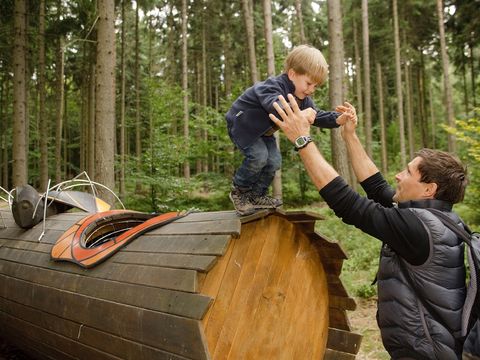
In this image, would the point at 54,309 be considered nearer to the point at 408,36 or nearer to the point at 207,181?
the point at 207,181

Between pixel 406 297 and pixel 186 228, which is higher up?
pixel 186 228

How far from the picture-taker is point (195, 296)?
2.41 meters

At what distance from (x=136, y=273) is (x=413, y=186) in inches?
76.1

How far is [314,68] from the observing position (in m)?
2.94

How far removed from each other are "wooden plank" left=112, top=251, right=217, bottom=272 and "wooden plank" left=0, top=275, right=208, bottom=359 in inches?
12.0

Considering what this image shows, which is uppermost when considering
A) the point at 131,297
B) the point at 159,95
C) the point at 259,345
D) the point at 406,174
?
the point at 159,95

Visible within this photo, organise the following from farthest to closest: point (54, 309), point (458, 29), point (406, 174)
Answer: point (458, 29)
point (54, 309)
point (406, 174)

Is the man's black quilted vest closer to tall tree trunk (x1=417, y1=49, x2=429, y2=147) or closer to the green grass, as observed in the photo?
the green grass

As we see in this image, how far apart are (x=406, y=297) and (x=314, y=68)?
1623 mm

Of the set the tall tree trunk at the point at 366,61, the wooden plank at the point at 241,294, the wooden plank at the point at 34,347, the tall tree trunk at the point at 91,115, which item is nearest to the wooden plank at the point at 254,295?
the wooden plank at the point at 241,294

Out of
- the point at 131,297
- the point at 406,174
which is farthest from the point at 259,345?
the point at 406,174

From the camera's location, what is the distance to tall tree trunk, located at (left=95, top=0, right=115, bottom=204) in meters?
7.70

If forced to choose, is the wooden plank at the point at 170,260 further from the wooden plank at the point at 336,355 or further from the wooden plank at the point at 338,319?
the wooden plank at the point at 336,355

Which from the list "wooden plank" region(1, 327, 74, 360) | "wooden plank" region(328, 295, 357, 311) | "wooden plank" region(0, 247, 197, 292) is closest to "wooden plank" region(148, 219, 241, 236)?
"wooden plank" region(0, 247, 197, 292)
